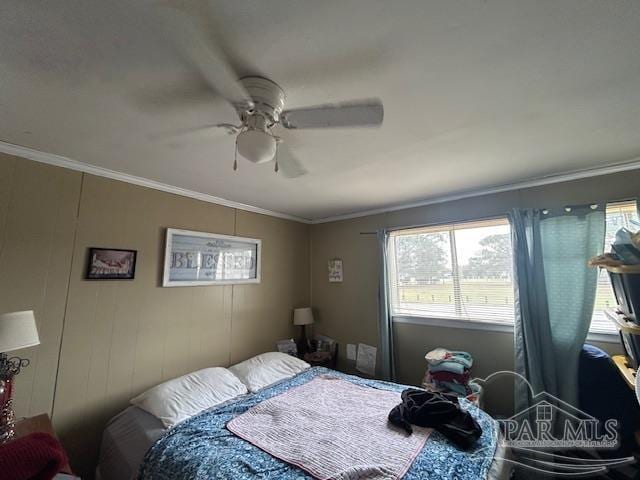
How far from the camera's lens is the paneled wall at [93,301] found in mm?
1733

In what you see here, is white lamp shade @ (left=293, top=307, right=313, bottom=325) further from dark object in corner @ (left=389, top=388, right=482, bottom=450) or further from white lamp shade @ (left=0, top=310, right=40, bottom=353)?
white lamp shade @ (left=0, top=310, right=40, bottom=353)

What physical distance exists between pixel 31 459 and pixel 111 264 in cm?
156

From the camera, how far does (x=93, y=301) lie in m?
2.00

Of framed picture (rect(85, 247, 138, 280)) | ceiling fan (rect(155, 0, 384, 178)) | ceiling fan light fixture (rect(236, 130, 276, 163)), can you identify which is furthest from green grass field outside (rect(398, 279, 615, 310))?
framed picture (rect(85, 247, 138, 280))

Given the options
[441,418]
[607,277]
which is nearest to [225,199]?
[441,418]

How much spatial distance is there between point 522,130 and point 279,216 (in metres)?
2.72

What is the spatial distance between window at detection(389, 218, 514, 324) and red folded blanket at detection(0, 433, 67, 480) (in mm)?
2875

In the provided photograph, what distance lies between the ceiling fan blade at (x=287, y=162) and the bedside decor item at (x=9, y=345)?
1694mm

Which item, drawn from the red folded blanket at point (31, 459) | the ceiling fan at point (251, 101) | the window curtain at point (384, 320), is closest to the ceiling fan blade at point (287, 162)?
the ceiling fan at point (251, 101)

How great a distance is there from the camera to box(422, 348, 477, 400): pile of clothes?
2307mm

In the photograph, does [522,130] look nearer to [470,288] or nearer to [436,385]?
[470,288]

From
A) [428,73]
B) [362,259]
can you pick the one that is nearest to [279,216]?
[362,259]

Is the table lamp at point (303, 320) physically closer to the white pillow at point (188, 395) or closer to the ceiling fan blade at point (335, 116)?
the white pillow at point (188, 395)

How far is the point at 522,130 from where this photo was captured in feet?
5.15
